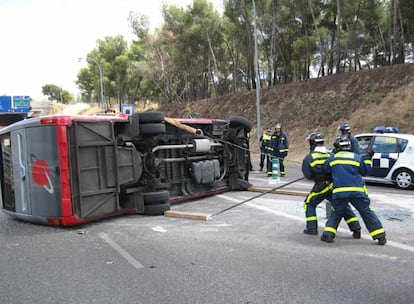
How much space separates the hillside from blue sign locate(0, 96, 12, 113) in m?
20.3

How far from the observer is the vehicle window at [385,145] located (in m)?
10.2

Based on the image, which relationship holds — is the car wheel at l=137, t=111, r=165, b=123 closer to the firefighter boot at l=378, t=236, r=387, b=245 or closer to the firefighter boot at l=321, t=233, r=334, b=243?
the firefighter boot at l=321, t=233, r=334, b=243

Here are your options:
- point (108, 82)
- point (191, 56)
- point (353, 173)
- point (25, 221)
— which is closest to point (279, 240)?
point (353, 173)

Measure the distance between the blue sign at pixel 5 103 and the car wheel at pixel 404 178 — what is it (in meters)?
34.5

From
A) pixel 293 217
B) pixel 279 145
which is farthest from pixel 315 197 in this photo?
pixel 279 145

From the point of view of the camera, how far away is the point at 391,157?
1013 centimetres

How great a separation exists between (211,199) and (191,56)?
2939 centimetres

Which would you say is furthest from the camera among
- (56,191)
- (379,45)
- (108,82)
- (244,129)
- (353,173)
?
(108,82)

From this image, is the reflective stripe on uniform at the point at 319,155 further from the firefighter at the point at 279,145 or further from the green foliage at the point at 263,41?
the green foliage at the point at 263,41

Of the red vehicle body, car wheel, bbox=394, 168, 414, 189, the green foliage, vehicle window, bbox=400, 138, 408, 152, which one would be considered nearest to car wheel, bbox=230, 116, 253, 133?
the red vehicle body

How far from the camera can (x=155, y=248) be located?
218 inches

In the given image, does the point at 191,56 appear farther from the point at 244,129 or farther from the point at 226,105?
the point at 244,129

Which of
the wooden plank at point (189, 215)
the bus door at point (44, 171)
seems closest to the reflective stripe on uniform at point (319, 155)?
the wooden plank at point (189, 215)

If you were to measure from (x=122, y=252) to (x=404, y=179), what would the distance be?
733 cm
